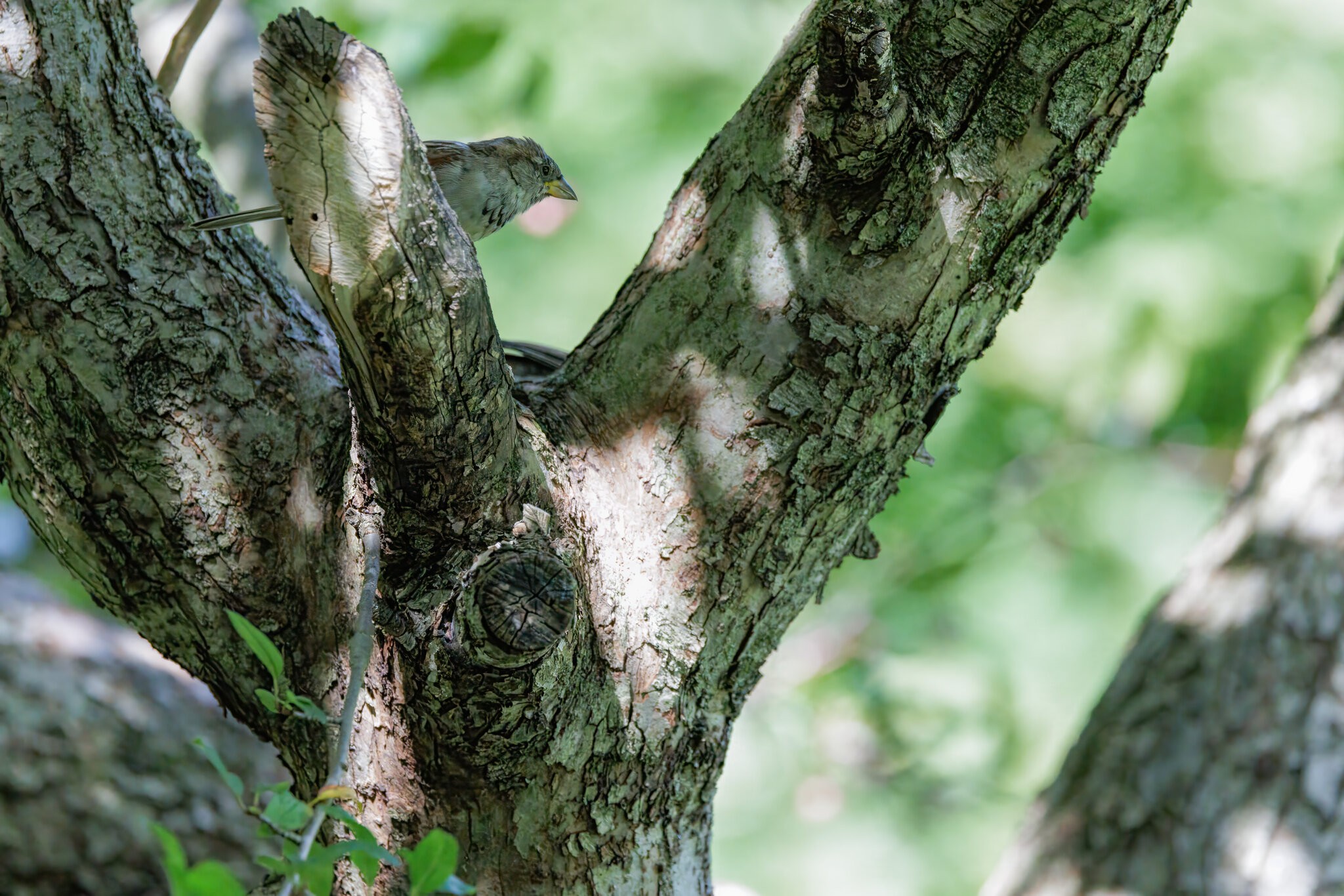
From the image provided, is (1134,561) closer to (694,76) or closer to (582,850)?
(694,76)

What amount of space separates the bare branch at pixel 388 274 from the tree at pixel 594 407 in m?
0.05

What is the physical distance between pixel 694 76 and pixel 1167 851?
280cm

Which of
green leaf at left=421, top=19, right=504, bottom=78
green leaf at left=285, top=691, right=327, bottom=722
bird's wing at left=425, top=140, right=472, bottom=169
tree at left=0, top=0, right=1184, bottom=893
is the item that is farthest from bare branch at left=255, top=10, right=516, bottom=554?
green leaf at left=421, top=19, right=504, bottom=78

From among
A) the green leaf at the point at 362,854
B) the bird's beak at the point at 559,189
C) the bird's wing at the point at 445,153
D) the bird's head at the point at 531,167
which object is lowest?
the green leaf at the point at 362,854

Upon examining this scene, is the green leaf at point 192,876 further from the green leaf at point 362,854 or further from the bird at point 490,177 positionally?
the bird at point 490,177

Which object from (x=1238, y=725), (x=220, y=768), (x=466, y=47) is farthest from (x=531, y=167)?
(x=1238, y=725)

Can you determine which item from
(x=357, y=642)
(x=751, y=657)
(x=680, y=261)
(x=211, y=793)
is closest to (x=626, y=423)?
(x=680, y=261)

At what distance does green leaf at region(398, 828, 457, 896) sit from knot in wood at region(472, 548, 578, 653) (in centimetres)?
27

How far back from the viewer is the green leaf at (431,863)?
100cm

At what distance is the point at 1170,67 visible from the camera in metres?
3.68

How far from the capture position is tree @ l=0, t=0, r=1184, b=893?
151 centimetres

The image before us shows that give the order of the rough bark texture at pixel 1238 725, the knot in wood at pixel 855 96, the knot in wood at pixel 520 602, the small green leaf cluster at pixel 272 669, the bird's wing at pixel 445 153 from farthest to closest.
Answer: the rough bark texture at pixel 1238 725
the bird's wing at pixel 445 153
the knot in wood at pixel 855 96
the knot in wood at pixel 520 602
the small green leaf cluster at pixel 272 669

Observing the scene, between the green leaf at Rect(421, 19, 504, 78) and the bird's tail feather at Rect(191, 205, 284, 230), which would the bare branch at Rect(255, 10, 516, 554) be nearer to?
the bird's tail feather at Rect(191, 205, 284, 230)

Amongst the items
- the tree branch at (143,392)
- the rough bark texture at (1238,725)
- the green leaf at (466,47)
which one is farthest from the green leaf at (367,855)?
the green leaf at (466,47)
